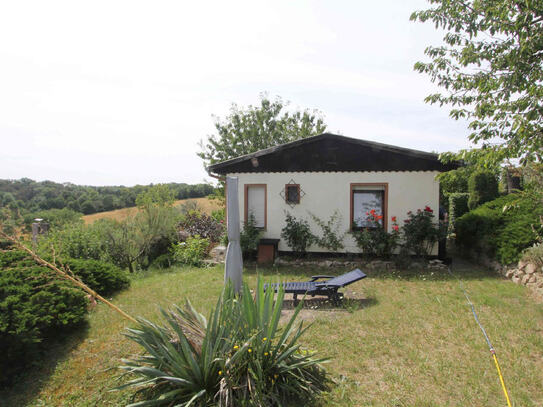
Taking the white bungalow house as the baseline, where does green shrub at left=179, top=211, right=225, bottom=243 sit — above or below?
below

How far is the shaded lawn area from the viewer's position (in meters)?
3.24

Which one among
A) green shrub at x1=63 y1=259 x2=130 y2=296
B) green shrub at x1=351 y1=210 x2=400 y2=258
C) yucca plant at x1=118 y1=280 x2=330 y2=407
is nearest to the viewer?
yucca plant at x1=118 y1=280 x2=330 y2=407

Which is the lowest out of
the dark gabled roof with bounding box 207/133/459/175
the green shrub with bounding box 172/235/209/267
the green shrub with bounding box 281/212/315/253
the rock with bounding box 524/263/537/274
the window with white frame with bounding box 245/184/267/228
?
the green shrub with bounding box 172/235/209/267

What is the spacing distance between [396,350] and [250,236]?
5.98 m

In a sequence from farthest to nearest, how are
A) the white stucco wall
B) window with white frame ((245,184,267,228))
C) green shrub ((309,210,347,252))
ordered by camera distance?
window with white frame ((245,184,267,228)) < green shrub ((309,210,347,252)) < the white stucco wall

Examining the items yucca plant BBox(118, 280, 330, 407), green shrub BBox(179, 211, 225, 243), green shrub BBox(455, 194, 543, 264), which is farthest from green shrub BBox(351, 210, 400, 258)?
green shrub BBox(179, 211, 225, 243)

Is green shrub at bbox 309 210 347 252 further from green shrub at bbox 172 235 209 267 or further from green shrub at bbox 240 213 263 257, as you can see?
green shrub at bbox 172 235 209 267

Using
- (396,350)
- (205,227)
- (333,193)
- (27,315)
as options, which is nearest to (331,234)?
(333,193)

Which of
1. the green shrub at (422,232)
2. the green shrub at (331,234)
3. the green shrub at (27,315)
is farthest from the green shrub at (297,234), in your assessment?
the green shrub at (27,315)

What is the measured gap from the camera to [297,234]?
30.8 feet

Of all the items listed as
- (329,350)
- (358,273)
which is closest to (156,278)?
(358,273)

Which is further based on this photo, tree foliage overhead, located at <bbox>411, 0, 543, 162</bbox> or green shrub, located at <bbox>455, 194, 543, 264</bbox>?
green shrub, located at <bbox>455, 194, 543, 264</bbox>

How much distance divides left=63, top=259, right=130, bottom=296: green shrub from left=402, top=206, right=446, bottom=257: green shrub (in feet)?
23.5

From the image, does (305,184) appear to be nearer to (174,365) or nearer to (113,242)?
(113,242)
